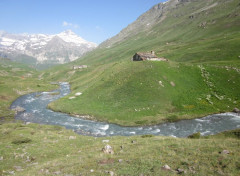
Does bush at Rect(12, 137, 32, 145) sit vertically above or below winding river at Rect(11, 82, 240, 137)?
above

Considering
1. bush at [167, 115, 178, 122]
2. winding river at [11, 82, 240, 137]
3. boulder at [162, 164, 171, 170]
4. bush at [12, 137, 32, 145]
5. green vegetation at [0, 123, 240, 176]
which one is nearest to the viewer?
green vegetation at [0, 123, 240, 176]

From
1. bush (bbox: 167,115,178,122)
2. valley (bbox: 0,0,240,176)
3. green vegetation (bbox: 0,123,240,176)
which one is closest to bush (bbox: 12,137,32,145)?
valley (bbox: 0,0,240,176)

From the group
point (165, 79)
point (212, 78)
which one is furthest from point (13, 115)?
point (212, 78)

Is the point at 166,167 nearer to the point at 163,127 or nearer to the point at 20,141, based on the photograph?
the point at 20,141

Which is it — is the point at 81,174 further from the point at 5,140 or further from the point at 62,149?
the point at 5,140

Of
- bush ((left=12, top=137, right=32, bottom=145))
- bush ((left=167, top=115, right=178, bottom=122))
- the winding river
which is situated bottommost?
the winding river

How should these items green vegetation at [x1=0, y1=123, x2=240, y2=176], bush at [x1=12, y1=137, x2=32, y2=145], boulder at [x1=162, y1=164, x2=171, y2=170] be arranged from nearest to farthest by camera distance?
1. green vegetation at [x1=0, y1=123, x2=240, y2=176]
2. boulder at [x1=162, y1=164, x2=171, y2=170]
3. bush at [x1=12, y1=137, x2=32, y2=145]

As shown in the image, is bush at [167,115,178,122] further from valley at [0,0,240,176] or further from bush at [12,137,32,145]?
bush at [12,137,32,145]

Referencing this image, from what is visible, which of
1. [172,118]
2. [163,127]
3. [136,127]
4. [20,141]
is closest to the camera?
[20,141]

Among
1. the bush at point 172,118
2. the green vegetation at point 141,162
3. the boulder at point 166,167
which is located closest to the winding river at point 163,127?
the bush at point 172,118

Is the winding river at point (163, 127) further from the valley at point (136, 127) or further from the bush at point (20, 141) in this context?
the bush at point (20, 141)

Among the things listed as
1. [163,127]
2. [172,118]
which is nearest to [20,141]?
[163,127]

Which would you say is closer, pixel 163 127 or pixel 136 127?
pixel 163 127

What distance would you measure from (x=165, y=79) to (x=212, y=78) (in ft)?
71.4
